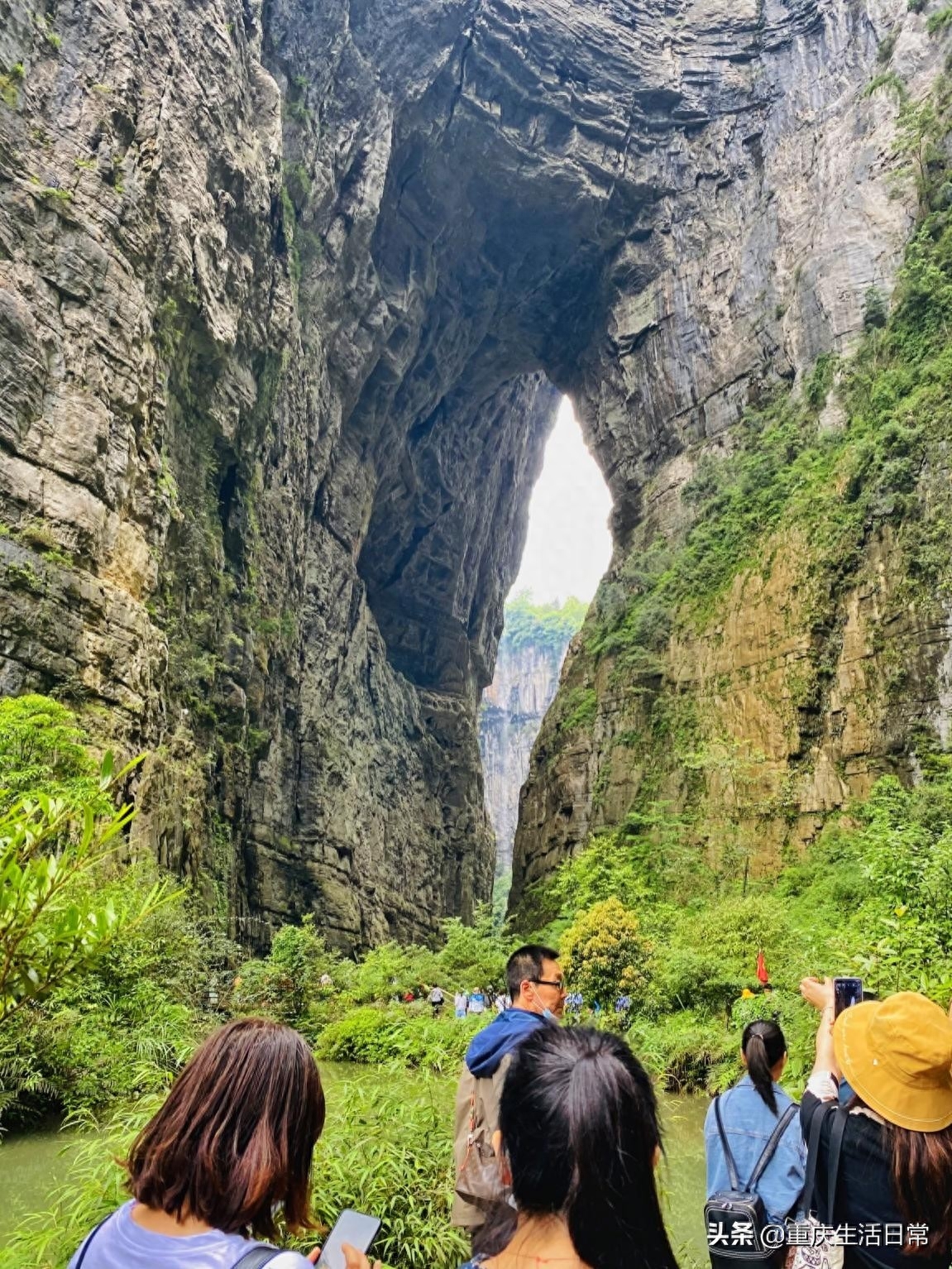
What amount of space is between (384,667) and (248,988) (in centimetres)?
1441

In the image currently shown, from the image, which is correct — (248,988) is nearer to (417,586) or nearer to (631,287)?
(417,586)

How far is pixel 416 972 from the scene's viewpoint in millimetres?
14188

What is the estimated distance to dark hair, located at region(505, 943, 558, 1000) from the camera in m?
2.46

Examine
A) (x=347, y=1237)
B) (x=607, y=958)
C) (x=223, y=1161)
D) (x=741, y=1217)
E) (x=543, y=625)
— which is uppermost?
(x=543, y=625)

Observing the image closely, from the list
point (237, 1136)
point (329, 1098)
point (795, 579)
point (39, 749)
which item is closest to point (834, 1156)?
point (237, 1136)

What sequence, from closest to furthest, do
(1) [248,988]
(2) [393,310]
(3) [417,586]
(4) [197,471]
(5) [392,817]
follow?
(1) [248,988], (4) [197,471], (2) [393,310], (5) [392,817], (3) [417,586]

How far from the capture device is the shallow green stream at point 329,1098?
13.0 ft

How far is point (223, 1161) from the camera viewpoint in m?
1.12

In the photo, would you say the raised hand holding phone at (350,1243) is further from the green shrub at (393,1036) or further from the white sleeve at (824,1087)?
the green shrub at (393,1036)

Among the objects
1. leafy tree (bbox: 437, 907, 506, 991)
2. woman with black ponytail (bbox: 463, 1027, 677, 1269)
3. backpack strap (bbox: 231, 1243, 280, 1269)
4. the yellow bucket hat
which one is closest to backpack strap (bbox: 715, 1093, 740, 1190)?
the yellow bucket hat

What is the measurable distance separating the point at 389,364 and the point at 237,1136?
76.3 feet

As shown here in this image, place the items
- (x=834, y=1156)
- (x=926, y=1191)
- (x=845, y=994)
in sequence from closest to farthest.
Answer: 1. (x=926, y=1191)
2. (x=834, y=1156)
3. (x=845, y=994)

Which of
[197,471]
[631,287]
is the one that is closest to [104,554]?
[197,471]

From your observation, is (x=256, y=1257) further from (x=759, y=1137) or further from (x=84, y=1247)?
(x=759, y=1137)
